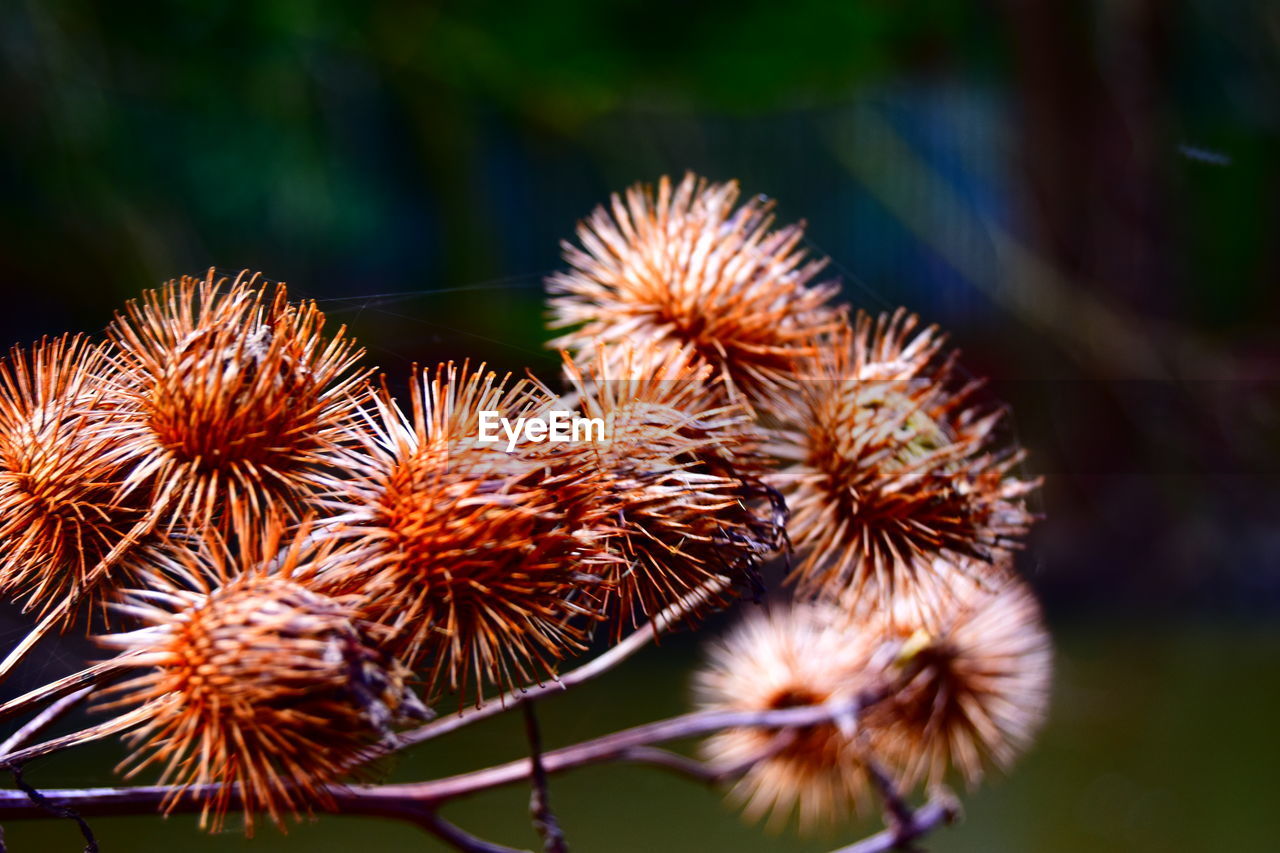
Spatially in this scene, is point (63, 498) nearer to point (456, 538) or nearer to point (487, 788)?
point (456, 538)

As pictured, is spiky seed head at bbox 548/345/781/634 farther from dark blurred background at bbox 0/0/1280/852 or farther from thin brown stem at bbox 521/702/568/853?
dark blurred background at bbox 0/0/1280/852

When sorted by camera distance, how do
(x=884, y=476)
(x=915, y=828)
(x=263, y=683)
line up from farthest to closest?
(x=915, y=828) → (x=884, y=476) → (x=263, y=683)

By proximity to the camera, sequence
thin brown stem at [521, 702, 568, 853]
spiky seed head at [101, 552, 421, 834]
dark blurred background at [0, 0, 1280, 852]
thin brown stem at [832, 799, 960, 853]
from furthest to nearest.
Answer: dark blurred background at [0, 0, 1280, 852]
thin brown stem at [832, 799, 960, 853]
thin brown stem at [521, 702, 568, 853]
spiky seed head at [101, 552, 421, 834]

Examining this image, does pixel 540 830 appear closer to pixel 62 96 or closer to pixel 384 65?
pixel 62 96

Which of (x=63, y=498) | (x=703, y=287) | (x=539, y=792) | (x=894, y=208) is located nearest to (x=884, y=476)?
(x=703, y=287)

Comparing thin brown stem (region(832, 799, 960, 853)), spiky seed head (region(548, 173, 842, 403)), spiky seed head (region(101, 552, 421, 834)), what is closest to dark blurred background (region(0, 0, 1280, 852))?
spiky seed head (region(548, 173, 842, 403))

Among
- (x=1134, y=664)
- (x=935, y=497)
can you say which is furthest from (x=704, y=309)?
(x=1134, y=664)
